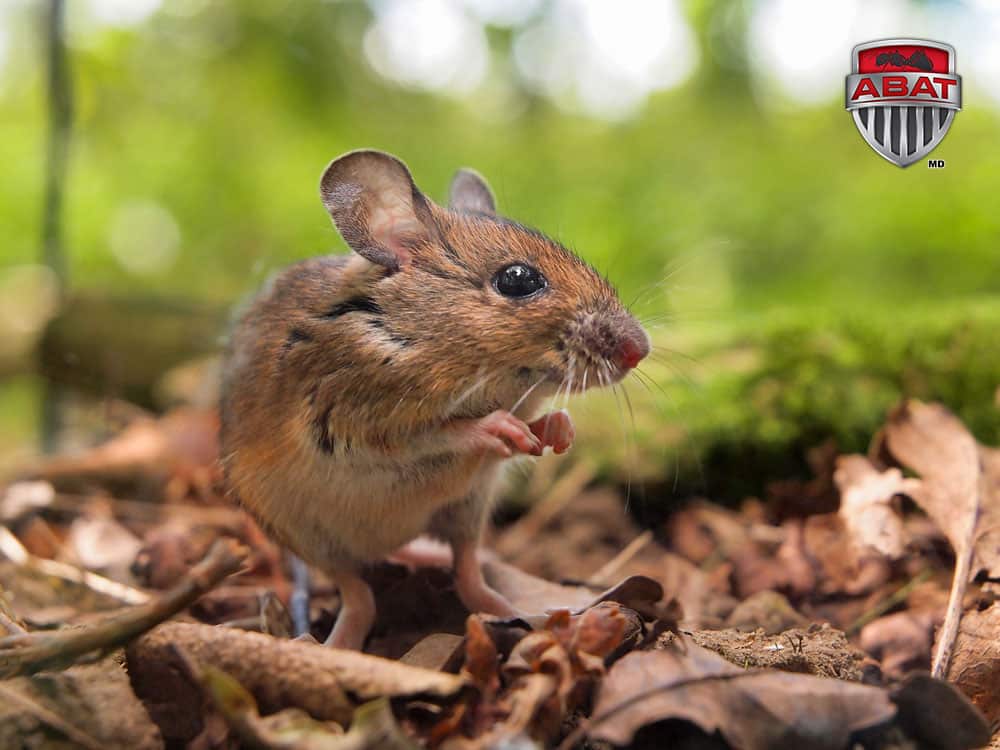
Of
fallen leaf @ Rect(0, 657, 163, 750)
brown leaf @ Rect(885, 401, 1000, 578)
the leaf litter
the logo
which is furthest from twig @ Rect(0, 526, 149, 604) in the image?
the logo

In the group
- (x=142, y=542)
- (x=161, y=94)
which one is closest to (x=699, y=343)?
(x=142, y=542)

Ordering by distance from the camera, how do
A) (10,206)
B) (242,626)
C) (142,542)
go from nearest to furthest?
(242,626), (142,542), (10,206)

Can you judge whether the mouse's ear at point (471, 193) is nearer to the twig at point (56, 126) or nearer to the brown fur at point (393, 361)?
the brown fur at point (393, 361)

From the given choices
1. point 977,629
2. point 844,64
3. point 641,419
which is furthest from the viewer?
point 641,419

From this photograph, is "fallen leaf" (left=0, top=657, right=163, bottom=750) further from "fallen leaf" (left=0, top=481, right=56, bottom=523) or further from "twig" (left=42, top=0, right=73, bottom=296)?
"twig" (left=42, top=0, right=73, bottom=296)

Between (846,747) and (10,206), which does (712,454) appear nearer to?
(846,747)

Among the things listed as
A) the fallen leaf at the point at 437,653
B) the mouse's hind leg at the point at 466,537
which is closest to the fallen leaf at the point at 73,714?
the fallen leaf at the point at 437,653
